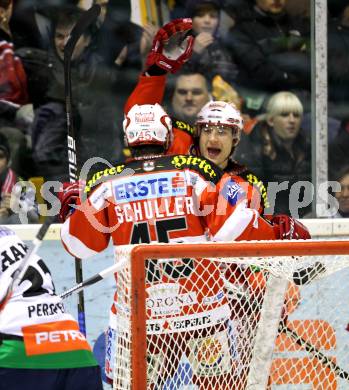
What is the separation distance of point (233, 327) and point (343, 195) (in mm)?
1603

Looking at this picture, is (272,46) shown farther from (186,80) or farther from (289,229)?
(289,229)

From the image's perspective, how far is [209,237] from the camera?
4805mm

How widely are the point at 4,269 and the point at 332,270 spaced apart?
1.27m

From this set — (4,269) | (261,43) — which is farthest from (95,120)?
(4,269)

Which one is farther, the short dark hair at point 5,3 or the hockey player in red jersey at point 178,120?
the short dark hair at point 5,3

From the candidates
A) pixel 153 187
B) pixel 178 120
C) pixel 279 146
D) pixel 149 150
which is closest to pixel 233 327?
pixel 153 187

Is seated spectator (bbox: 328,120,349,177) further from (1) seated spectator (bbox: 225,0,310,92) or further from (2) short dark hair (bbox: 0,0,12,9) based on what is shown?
(2) short dark hair (bbox: 0,0,12,9)

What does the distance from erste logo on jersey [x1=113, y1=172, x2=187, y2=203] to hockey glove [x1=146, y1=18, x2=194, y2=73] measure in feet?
3.00

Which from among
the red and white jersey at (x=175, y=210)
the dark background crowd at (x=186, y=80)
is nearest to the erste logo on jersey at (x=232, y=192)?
the red and white jersey at (x=175, y=210)

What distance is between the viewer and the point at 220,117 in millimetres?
5375

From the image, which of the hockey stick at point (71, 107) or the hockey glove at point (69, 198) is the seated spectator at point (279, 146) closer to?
the hockey stick at point (71, 107)

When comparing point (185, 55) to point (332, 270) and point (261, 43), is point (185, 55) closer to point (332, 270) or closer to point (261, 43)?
point (261, 43)

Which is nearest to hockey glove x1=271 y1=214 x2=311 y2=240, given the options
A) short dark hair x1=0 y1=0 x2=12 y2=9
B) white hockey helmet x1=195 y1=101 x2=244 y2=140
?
white hockey helmet x1=195 y1=101 x2=244 y2=140

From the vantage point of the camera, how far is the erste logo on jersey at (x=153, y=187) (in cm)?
466
